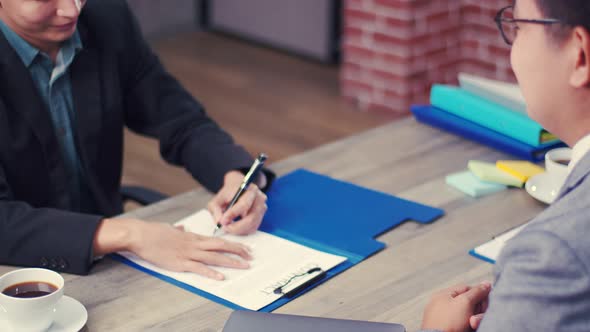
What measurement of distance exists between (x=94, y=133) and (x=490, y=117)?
94 cm

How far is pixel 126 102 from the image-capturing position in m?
2.10

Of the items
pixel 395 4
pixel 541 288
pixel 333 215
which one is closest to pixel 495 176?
pixel 333 215

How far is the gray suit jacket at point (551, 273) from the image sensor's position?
960 mm

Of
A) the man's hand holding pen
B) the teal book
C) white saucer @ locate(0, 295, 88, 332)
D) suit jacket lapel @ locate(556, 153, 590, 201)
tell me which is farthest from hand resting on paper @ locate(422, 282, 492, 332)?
the teal book

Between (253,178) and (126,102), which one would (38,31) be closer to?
(126,102)

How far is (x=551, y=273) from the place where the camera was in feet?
3.15

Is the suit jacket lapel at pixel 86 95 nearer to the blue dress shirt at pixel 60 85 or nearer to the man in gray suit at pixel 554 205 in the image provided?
the blue dress shirt at pixel 60 85

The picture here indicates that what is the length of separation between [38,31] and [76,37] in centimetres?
13

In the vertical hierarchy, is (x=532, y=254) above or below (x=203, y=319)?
above

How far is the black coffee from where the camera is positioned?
129 centimetres

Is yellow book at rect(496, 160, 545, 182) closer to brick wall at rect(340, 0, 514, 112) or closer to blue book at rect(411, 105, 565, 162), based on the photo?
blue book at rect(411, 105, 565, 162)

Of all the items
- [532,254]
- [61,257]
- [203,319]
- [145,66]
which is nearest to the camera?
[532,254]

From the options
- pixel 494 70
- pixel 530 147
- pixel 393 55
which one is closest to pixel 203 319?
pixel 530 147

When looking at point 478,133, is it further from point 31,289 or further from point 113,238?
point 31,289
